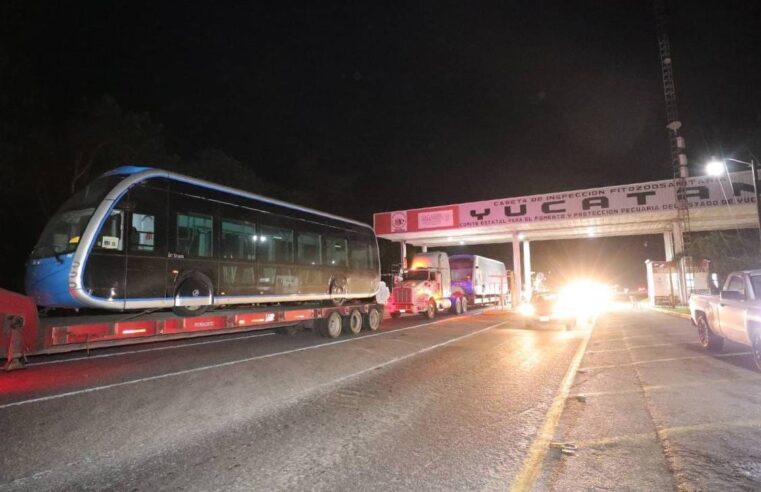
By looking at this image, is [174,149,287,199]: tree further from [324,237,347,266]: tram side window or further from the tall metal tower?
the tall metal tower

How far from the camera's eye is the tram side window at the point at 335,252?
14.8 m

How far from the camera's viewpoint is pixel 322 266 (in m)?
14.4

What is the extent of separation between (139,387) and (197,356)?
3381mm

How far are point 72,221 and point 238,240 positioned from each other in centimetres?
354

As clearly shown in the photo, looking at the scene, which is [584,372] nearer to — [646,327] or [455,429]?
[455,429]

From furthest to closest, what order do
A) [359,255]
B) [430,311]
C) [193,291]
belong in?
[430,311]
[359,255]
[193,291]

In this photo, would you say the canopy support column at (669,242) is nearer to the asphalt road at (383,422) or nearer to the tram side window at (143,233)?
the asphalt road at (383,422)

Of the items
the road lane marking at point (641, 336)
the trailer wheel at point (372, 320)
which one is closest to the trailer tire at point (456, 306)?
the trailer wheel at point (372, 320)

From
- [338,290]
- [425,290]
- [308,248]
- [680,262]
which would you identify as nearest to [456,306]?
[425,290]

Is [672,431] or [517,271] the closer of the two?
[672,431]

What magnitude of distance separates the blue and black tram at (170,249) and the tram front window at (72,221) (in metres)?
0.02

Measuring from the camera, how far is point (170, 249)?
938 cm

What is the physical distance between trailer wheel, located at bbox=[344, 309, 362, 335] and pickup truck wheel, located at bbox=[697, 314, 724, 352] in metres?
9.91

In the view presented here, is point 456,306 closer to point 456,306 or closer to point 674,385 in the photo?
point 456,306
